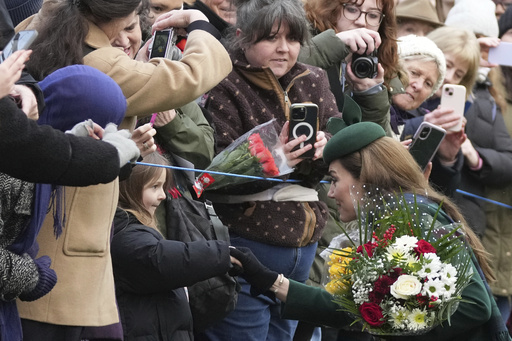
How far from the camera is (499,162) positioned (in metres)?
7.17

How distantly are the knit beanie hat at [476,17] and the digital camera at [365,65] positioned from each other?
2.33 metres

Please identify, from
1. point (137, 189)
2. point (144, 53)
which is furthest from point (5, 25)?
point (137, 189)

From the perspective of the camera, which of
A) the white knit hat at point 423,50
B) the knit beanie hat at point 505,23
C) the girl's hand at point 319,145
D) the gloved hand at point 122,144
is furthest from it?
the knit beanie hat at point 505,23

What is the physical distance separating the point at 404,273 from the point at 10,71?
71.5 inches

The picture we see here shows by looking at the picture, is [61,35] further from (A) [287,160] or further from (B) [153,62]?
(A) [287,160]

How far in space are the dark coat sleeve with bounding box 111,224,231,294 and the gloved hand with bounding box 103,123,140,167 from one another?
0.85m

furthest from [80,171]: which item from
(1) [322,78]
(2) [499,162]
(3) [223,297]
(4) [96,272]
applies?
(2) [499,162]

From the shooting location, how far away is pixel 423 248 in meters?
4.17

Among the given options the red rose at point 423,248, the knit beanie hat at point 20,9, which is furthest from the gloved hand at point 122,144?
the knit beanie hat at point 20,9

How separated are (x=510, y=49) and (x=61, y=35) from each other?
14.0 feet

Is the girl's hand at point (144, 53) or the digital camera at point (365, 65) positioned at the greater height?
the girl's hand at point (144, 53)

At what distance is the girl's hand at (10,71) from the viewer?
3.13 metres

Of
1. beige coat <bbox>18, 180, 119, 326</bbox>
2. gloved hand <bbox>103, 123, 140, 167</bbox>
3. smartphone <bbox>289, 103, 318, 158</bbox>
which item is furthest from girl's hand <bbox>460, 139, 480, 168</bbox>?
gloved hand <bbox>103, 123, 140, 167</bbox>

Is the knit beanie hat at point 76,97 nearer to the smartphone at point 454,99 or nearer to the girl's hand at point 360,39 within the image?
the girl's hand at point 360,39
